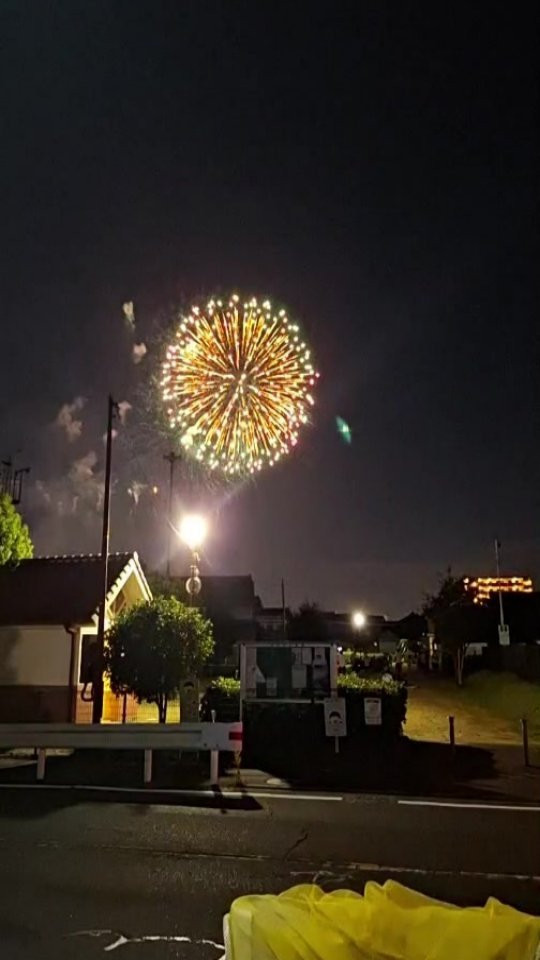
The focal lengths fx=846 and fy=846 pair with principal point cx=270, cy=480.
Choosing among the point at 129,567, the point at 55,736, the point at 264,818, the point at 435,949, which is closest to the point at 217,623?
the point at 129,567

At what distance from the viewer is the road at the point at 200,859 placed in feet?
22.1

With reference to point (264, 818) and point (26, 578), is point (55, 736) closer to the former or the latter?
point (264, 818)

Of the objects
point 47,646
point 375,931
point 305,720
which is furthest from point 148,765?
point 375,931

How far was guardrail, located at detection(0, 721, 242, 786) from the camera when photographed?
48.9 feet

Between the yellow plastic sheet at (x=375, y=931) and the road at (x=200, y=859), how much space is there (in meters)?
3.12

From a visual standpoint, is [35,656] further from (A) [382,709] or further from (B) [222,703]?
(A) [382,709]

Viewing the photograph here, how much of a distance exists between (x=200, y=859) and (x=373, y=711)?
10.4 m

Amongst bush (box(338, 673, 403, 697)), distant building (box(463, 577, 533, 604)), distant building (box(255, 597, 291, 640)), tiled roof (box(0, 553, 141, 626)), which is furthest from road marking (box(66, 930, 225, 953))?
distant building (box(463, 577, 533, 604))

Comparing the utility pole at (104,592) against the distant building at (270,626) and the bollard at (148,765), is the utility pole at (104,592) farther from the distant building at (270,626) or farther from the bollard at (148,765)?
the distant building at (270,626)

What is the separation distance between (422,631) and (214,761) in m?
74.7

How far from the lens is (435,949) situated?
3.31 m

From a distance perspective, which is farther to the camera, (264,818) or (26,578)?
(26,578)

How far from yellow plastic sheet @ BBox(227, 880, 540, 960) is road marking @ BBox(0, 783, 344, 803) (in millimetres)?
10099

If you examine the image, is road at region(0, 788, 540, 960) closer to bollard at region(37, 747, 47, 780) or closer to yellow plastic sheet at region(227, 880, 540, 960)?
bollard at region(37, 747, 47, 780)
